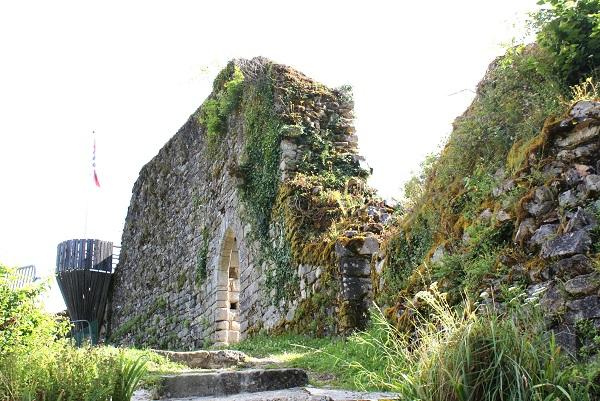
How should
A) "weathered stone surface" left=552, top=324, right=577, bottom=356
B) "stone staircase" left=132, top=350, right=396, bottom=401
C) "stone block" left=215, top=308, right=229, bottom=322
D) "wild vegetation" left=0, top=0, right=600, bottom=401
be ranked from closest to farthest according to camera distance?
"wild vegetation" left=0, top=0, right=600, bottom=401 → "weathered stone surface" left=552, top=324, right=577, bottom=356 → "stone staircase" left=132, top=350, right=396, bottom=401 → "stone block" left=215, top=308, right=229, bottom=322

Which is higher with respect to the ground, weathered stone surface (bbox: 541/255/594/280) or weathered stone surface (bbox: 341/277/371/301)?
weathered stone surface (bbox: 341/277/371/301)

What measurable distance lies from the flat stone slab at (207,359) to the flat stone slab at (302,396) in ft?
6.24

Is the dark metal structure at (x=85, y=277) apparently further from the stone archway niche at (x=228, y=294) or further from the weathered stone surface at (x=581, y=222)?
the weathered stone surface at (x=581, y=222)

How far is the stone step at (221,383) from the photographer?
4.93m

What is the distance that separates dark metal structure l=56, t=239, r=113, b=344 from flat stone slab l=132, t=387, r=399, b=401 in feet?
47.7

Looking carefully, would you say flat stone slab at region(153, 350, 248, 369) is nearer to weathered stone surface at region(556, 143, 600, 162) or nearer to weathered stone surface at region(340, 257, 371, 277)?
weathered stone surface at region(340, 257, 371, 277)

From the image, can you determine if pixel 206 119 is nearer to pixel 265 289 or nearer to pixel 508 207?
pixel 265 289

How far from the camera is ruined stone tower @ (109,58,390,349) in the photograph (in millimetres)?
8328

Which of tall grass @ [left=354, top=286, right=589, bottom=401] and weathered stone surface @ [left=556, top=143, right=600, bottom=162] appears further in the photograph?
weathered stone surface @ [left=556, top=143, right=600, bottom=162]

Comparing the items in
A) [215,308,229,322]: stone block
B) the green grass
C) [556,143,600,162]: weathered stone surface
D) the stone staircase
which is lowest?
the stone staircase

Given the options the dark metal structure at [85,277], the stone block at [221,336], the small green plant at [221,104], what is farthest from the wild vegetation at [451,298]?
the dark metal structure at [85,277]

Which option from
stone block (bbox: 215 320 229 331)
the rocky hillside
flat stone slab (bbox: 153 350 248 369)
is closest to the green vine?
stone block (bbox: 215 320 229 331)

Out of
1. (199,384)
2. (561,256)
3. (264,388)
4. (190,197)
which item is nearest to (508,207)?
(561,256)

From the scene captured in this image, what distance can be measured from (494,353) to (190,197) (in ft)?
37.3
